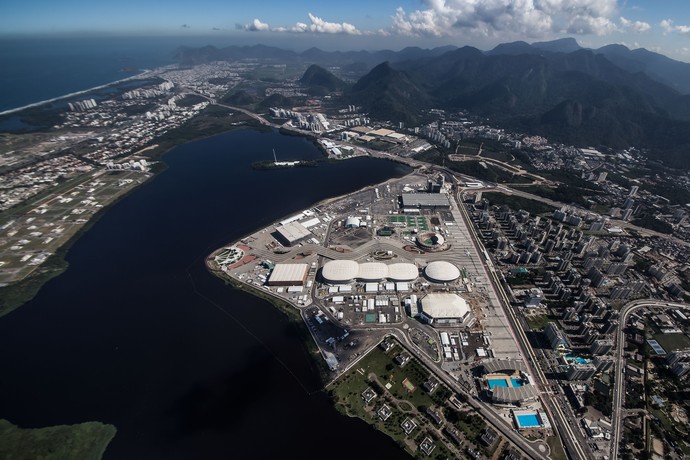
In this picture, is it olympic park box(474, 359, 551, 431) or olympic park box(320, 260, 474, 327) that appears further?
olympic park box(320, 260, 474, 327)

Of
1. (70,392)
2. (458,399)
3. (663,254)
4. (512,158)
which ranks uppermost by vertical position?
(512,158)

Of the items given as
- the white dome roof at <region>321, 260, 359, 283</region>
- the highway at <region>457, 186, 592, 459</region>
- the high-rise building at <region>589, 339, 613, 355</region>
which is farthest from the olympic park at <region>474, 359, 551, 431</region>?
the white dome roof at <region>321, 260, 359, 283</region>

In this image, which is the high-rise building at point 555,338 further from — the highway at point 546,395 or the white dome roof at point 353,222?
the white dome roof at point 353,222

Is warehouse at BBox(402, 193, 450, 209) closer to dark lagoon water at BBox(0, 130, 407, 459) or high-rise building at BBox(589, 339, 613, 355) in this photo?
dark lagoon water at BBox(0, 130, 407, 459)

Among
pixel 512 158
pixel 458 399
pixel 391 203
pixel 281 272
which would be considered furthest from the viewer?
pixel 512 158

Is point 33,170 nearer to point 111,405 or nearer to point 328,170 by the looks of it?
point 328,170

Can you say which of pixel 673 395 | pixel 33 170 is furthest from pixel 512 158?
pixel 33 170
